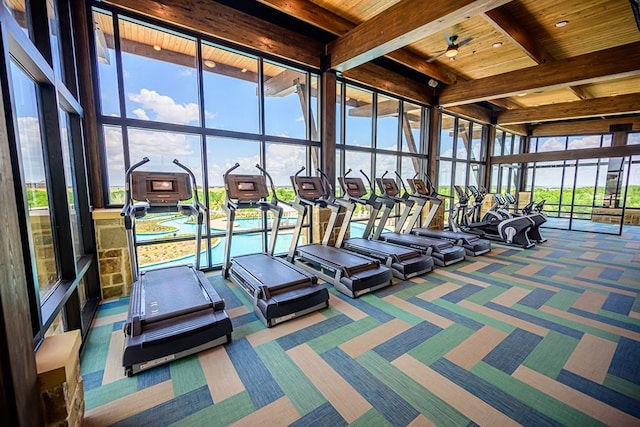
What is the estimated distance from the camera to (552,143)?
12.4 m

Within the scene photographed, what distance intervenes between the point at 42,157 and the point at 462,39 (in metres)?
7.03

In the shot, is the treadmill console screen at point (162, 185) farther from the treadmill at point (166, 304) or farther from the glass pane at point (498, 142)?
the glass pane at point (498, 142)

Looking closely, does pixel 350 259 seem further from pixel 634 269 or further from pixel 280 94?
pixel 634 269

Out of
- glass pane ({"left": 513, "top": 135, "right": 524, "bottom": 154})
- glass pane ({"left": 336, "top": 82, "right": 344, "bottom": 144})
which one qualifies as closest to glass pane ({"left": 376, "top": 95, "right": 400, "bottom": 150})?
glass pane ({"left": 336, "top": 82, "right": 344, "bottom": 144})

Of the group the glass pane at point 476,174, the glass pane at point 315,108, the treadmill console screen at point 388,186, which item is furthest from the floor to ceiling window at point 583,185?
the glass pane at point 315,108

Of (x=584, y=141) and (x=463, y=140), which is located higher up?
(x=584, y=141)

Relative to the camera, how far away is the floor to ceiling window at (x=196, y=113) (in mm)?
3818

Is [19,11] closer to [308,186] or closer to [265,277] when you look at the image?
[265,277]

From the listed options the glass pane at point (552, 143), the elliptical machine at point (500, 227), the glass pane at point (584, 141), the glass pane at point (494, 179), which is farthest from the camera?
the glass pane at point (552, 143)

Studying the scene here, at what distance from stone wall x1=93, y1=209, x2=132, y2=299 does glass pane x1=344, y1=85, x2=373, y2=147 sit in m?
4.66

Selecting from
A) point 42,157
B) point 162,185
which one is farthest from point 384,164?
point 42,157

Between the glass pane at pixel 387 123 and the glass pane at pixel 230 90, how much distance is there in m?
3.27

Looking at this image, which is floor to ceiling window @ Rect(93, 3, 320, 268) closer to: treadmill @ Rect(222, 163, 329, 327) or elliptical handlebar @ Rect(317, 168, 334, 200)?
elliptical handlebar @ Rect(317, 168, 334, 200)

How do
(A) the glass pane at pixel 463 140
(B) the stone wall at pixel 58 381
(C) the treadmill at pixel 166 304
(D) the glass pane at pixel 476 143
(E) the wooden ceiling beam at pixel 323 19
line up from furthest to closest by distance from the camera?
1. (D) the glass pane at pixel 476 143
2. (A) the glass pane at pixel 463 140
3. (E) the wooden ceiling beam at pixel 323 19
4. (C) the treadmill at pixel 166 304
5. (B) the stone wall at pixel 58 381
